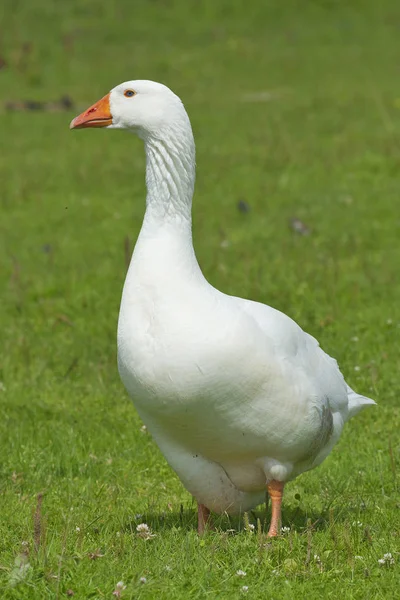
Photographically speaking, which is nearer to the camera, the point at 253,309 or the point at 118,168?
the point at 253,309

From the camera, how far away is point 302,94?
19453mm

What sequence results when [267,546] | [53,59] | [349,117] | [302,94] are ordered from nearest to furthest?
1. [267,546]
2. [349,117]
3. [302,94]
4. [53,59]

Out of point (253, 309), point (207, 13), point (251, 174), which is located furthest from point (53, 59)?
point (253, 309)

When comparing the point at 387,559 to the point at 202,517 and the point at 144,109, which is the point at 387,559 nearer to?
the point at 202,517

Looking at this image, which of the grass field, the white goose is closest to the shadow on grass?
the grass field

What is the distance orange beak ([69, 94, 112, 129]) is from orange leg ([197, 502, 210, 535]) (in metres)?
1.98

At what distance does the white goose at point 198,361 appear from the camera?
492cm

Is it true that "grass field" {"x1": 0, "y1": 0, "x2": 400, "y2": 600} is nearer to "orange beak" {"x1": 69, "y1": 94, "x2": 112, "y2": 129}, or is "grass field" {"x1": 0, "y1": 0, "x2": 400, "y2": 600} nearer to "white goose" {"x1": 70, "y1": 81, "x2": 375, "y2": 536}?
"white goose" {"x1": 70, "y1": 81, "x2": 375, "y2": 536}

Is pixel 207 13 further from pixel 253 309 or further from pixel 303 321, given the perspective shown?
pixel 253 309

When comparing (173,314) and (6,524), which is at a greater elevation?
(173,314)

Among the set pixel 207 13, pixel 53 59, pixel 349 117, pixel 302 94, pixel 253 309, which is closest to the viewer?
pixel 253 309

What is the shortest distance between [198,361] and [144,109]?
1325 mm

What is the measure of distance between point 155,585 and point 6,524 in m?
1.28

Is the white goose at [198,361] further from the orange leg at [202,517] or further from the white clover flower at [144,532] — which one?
the white clover flower at [144,532]
